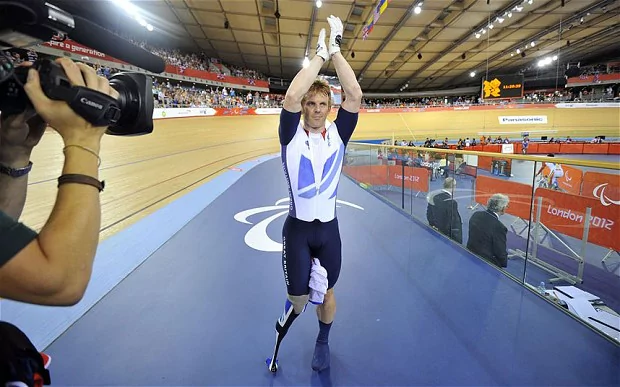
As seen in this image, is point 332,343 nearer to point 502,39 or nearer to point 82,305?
point 82,305

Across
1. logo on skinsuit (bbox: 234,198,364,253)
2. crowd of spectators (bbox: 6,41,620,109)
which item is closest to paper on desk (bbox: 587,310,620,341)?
logo on skinsuit (bbox: 234,198,364,253)

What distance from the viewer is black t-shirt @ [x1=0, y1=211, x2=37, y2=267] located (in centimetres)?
46

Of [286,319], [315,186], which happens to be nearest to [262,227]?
[286,319]

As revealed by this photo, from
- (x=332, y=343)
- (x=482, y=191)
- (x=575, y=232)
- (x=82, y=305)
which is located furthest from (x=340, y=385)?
(x=482, y=191)

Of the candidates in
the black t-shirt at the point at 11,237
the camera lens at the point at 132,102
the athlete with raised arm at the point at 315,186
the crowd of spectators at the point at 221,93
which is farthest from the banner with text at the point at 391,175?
the crowd of spectators at the point at 221,93

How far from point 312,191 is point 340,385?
1091mm

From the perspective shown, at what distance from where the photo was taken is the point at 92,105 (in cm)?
60

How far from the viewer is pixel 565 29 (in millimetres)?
16203

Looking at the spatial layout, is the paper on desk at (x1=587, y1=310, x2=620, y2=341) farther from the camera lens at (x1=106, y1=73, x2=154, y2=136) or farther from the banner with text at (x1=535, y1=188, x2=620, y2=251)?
the camera lens at (x1=106, y1=73, x2=154, y2=136)

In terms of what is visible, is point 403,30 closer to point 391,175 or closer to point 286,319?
point 391,175

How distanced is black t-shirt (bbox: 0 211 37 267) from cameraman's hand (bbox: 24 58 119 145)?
186 mm

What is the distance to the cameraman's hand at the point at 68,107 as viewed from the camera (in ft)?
1.87

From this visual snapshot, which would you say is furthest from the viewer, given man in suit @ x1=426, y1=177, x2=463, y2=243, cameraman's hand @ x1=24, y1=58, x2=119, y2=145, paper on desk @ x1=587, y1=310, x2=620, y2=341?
man in suit @ x1=426, y1=177, x2=463, y2=243

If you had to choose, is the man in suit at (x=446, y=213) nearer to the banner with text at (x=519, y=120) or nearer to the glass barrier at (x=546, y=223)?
the glass barrier at (x=546, y=223)
